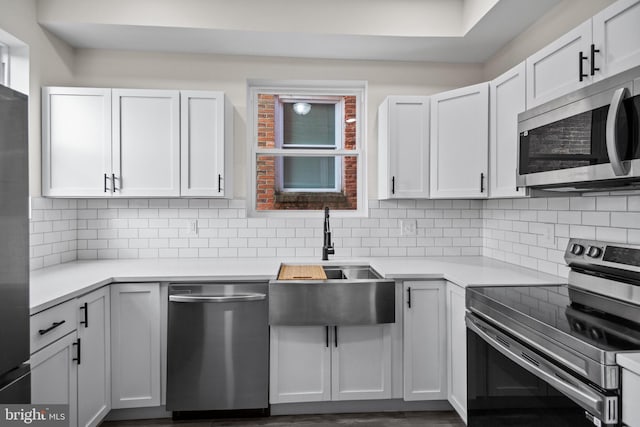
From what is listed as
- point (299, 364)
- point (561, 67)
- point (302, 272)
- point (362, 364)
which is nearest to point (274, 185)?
point (302, 272)

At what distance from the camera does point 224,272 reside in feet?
8.31

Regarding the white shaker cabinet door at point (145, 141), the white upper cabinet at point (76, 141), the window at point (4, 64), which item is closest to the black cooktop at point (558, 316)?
the white shaker cabinet door at point (145, 141)

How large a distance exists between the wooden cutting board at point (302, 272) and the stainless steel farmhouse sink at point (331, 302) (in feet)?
0.52

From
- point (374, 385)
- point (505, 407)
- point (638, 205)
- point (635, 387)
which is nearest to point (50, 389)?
point (374, 385)

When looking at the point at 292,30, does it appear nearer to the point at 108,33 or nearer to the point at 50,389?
the point at 108,33

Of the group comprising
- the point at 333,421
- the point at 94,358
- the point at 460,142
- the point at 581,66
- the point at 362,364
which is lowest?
the point at 333,421

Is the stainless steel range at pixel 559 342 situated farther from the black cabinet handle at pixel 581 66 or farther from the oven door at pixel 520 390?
the black cabinet handle at pixel 581 66

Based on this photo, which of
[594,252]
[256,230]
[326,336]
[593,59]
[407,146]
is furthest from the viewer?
[256,230]

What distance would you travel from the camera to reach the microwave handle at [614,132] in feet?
4.46

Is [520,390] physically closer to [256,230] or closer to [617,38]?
[617,38]

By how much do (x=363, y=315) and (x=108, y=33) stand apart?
255cm

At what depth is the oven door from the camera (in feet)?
4.00

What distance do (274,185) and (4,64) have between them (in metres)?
1.93

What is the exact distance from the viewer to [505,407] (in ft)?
5.45
